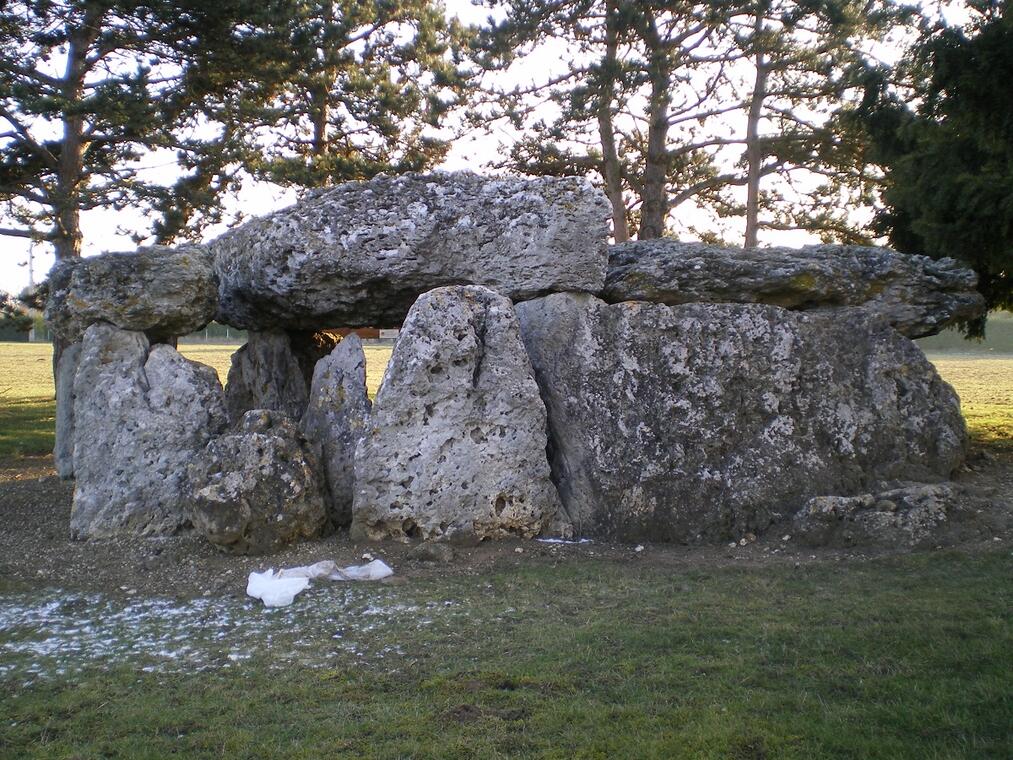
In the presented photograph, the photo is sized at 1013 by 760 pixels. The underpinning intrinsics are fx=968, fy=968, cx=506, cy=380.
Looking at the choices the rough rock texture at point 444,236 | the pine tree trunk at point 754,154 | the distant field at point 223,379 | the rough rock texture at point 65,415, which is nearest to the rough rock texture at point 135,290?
the rough rock texture at point 65,415

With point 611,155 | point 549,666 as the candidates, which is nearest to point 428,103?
point 611,155

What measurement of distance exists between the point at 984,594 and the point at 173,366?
717 cm

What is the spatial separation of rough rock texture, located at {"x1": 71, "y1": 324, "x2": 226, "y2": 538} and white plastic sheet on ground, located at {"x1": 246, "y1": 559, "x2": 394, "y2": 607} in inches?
74.8

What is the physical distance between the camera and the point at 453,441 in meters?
8.21

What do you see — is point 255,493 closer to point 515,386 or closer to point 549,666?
point 515,386

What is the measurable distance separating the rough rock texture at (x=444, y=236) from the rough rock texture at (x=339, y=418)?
0.74 m

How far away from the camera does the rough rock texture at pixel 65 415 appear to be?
10.3 metres

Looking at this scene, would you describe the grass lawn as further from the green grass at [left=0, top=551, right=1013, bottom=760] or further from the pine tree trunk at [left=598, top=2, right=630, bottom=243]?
the pine tree trunk at [left=598, top=2, right=630, bottom=243]

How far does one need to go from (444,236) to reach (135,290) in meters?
3.05

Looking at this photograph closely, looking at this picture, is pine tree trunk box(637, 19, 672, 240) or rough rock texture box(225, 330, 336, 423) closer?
rough rock texture box(225, 330, 336, 423)

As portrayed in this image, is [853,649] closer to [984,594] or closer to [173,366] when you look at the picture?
[984,594]

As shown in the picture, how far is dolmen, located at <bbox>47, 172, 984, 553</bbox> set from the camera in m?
8.15

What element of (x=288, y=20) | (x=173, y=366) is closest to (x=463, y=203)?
(x=173, y=366)

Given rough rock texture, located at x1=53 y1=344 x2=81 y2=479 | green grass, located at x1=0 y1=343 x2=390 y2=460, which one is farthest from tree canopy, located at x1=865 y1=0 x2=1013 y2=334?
rough rock texture, located at x1=53 y1=344 x2=81 y2=479
